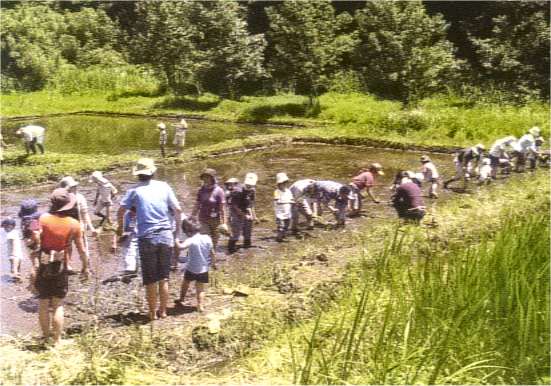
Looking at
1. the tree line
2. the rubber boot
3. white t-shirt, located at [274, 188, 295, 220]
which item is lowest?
the rubber boot

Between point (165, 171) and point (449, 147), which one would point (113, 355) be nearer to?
point (165, 171)

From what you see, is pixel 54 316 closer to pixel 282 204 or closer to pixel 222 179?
pixel 282 204

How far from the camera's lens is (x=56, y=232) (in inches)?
249

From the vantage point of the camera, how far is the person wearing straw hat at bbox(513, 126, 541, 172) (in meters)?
16.7

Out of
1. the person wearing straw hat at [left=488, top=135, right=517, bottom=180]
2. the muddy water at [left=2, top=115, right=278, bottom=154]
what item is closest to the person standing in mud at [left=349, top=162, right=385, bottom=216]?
the person wearing straw hat at [left=488, top=135, right=517, bottom=180]

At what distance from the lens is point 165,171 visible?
18078 mm

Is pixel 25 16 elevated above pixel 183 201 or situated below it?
above

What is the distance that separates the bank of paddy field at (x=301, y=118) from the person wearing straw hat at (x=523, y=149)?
12.9 ft

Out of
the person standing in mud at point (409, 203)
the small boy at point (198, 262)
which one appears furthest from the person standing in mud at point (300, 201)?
the small boy at point (198, 262)

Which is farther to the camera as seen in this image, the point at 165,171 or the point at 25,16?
the point at 25,16

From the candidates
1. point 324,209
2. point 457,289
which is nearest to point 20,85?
point 324,209

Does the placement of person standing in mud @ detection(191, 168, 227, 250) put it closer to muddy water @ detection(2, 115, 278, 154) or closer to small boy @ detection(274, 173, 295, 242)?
small boy @ detection(274, 173, 295, 242)

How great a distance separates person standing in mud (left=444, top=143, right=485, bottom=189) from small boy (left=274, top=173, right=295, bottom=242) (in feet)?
18.5

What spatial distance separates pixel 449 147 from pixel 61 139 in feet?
44.2
